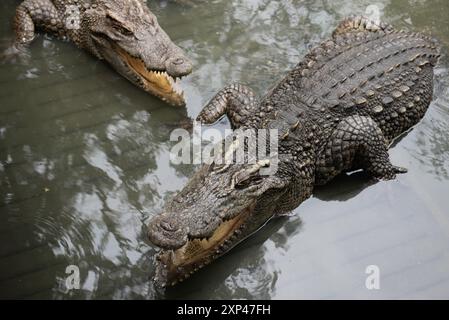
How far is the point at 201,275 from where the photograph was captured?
4.09 metres

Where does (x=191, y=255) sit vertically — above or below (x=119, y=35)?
below

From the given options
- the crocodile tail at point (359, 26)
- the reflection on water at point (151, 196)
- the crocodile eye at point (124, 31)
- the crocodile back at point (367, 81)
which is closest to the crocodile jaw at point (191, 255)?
the reflection on water at point (151, 196)

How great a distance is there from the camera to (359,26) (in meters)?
5.79

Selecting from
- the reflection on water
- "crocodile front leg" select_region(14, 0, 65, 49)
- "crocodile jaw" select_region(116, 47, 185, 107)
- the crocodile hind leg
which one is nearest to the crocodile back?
the crocodile hind leg

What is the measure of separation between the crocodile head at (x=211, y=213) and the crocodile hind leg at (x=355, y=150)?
58 cm

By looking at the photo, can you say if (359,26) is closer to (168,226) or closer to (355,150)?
(355,150)

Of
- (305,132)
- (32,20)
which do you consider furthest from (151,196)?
(32,20)

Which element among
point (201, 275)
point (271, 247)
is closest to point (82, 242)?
point (201, 275)

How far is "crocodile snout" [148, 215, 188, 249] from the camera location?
3.54 meters

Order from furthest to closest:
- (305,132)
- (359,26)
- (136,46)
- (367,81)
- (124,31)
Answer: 1. (359,26)
2. (124,31)
3. (136,46)
4. (367,81)
5. (305,132)

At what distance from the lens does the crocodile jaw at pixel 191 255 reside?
3906mm

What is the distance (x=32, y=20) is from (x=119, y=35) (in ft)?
3.66

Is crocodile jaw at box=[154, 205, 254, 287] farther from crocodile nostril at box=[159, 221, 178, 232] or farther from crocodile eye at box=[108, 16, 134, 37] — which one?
crocodile eye at box=[108, 16, 134, 37]
